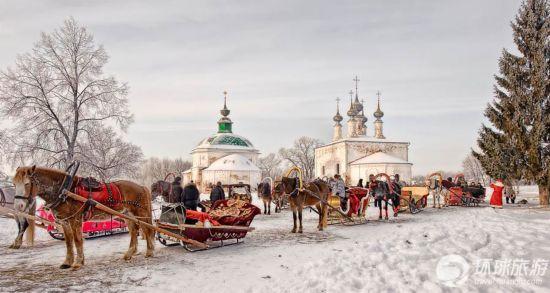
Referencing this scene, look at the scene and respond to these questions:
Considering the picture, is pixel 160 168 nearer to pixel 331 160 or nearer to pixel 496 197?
pixel 331 160

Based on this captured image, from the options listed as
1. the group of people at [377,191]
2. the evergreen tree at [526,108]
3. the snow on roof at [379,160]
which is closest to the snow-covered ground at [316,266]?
the group of people at [377,191]

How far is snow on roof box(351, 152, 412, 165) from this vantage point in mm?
50594

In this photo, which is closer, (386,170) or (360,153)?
(386,170)

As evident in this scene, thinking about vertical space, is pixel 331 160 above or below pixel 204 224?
above

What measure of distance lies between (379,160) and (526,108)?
97.6 feet

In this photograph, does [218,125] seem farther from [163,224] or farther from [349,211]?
[163,224]

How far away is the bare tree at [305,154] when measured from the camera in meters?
82.4

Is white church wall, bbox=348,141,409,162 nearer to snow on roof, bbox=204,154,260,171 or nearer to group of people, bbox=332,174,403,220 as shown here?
snow on roof, bbox=204,154,260,171

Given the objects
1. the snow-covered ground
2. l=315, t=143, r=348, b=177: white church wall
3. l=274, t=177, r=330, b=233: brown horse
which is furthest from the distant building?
the snow-covered ground

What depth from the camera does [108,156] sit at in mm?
28047

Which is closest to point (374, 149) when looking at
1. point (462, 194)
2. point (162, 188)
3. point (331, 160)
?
point (331, 160)

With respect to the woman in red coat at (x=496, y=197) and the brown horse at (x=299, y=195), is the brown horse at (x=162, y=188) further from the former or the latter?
the woman in red coat at (x=496, y=197)

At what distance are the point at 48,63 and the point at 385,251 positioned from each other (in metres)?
22.7

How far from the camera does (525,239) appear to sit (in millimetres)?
8711
